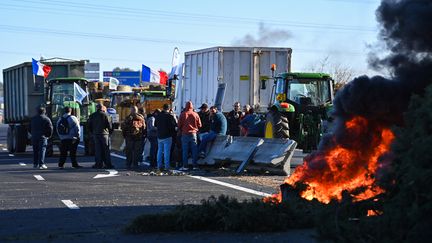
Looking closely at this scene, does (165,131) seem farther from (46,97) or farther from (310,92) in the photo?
(46,97)

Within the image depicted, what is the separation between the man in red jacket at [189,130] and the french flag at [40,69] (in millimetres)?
10579

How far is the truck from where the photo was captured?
98.1 feet

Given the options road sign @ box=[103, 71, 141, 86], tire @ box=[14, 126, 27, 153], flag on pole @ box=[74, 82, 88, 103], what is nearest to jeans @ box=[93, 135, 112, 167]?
flag on pole @ box=[74, 82, 88, 103]

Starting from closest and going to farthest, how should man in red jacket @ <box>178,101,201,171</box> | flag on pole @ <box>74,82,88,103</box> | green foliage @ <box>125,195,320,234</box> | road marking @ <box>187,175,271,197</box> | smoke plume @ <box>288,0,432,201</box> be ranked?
smoke plume @ <box>288,0,432,201</box>
green foliage @ <box>125,195,320,234</box>
road marking @ <box>187,175,271,197</box>
man in red jacket @ <box>178,101,201,171</box>
flag on pole @ <box>74,82,88,103</box>

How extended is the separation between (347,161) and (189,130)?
1128cm

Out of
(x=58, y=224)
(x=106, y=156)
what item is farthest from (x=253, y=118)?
(x=58, y=224)

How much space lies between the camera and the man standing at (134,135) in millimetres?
22344

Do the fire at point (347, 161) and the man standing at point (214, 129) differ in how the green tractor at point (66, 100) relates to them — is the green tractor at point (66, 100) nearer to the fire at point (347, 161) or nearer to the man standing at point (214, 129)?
the man standing at point (214, 129)

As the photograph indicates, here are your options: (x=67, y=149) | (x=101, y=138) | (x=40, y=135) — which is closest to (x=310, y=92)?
(x=101, y=138)

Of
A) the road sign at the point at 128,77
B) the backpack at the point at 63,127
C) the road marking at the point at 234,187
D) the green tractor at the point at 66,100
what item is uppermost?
the road sign at the point at 128,77

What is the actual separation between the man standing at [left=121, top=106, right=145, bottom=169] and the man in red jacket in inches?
61.0

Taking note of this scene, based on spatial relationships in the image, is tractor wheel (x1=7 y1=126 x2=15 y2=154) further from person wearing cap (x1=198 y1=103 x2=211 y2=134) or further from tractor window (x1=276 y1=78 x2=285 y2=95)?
tractor window (x1=276 y1=78 x2=285 y2=95)

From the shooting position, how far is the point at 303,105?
75.6 ft

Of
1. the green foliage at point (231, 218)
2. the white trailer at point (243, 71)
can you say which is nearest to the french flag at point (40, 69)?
the white trailer at point (243, 71)
